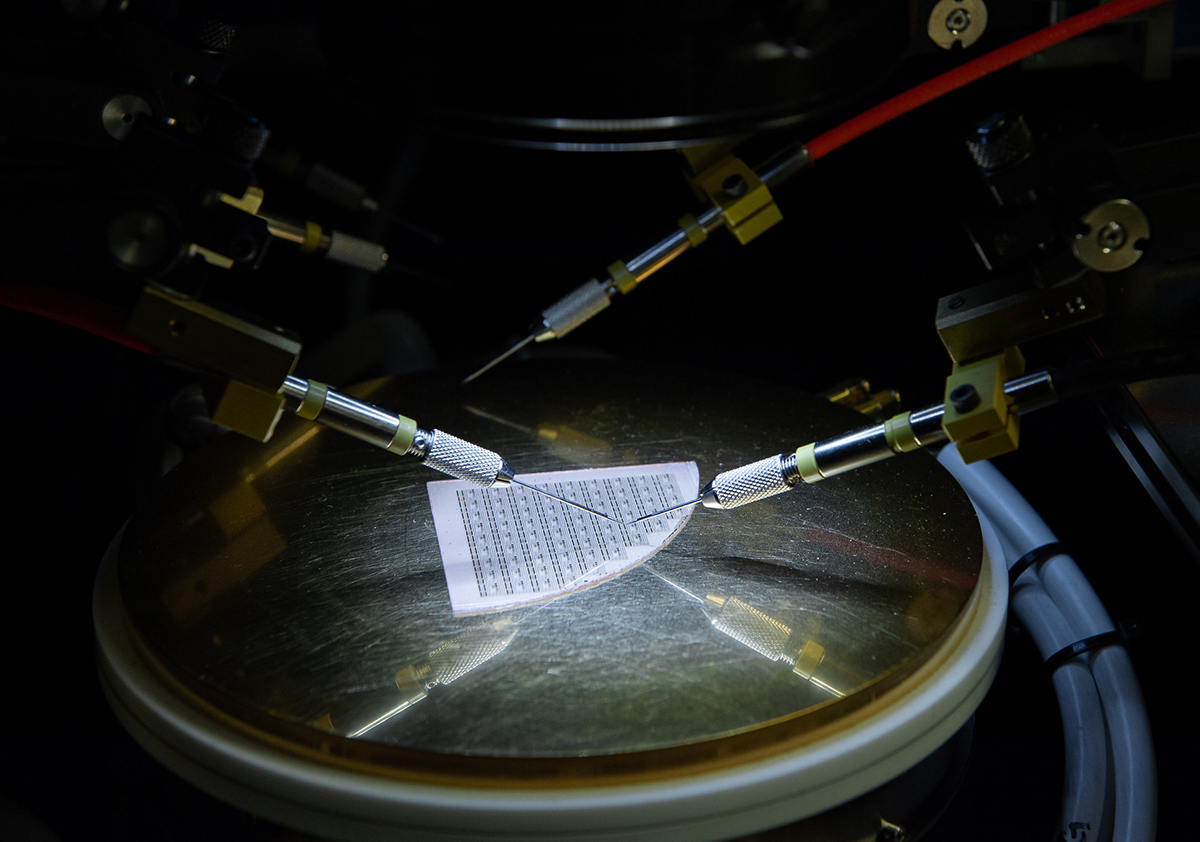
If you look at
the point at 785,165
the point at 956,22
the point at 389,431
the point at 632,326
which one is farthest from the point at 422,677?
the point at 632,326

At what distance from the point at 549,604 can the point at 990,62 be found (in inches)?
21.6

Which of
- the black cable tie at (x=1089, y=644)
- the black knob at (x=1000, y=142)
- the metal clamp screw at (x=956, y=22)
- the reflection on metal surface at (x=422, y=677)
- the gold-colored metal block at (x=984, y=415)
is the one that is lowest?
the black cable tie at (x=1089, y=644)

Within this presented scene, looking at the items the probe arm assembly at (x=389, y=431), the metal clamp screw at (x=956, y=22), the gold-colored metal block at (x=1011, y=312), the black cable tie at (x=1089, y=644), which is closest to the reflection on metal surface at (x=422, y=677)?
the probe arm assembly at (x=389, y=431)

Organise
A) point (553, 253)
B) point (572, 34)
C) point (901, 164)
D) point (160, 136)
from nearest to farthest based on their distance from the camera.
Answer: point (572, 34) < point (160, 136) < point (901, 164) < point (553, 253)

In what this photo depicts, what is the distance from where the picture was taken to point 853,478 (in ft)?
3.02

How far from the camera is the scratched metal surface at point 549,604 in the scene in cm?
63

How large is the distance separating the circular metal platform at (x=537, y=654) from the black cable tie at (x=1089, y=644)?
0.13 metres

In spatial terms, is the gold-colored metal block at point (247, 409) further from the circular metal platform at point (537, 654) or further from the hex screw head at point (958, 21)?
the hex screw head at point (958, 21)

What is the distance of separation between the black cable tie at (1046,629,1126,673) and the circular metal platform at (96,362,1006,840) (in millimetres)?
133

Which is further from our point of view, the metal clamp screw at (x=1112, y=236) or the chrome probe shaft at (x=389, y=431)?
the chrome probe shaft at (x=389, y=431)

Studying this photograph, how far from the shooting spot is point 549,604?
0.74 m

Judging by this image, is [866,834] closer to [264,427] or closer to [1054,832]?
[1054,832]

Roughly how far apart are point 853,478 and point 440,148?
0.83m

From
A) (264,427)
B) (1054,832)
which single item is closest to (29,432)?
(264,427)
